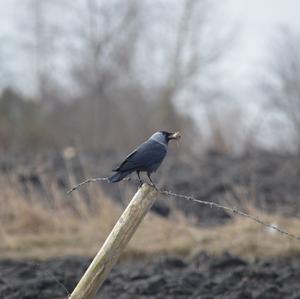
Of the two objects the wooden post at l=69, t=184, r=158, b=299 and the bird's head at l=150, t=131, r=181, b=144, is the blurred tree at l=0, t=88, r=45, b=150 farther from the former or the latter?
the wooden post at l=69, t=184, r=158, b=299

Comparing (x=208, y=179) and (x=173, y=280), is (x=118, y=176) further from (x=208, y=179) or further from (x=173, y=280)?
(x=208, y=179)

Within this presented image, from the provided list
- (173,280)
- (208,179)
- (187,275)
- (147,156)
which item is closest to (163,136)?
(147,156)

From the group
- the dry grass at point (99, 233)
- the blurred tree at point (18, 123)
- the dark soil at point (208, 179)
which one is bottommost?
the blurred tree at point (18, 123)

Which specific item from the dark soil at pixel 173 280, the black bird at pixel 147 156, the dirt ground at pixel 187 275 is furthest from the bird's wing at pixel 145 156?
the dark soil at pixel 173 280

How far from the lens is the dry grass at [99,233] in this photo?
813 centimetres

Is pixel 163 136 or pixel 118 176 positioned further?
pixel 163 136

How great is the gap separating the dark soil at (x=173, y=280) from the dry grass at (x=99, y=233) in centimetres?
88

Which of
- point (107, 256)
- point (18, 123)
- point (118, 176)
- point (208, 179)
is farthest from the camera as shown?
point (18, 123)

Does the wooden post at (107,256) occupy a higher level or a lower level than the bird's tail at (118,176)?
lower

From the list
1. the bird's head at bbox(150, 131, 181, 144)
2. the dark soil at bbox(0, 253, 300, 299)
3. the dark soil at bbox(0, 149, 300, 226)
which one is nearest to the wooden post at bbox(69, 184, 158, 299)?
the bird's head at bbox(150, 131, 181, 144)

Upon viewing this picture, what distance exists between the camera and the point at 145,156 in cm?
433

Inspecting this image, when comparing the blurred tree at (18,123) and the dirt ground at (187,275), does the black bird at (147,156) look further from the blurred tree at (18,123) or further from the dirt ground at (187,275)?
the blurred tree at (18,123)

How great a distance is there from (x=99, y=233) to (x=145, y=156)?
16.9 feet

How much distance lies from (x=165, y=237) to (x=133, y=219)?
5.10 metres
